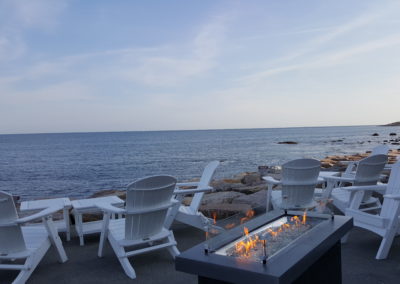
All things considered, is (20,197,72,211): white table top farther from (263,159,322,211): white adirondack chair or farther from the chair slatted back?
the chair slatted back

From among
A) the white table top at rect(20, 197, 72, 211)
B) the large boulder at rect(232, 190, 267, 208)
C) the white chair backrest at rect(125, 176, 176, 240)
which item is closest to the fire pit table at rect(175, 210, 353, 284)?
the white chair backrest at rect(125, 176, 176, 240)

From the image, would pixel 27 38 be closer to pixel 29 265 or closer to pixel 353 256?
pixel 29 265

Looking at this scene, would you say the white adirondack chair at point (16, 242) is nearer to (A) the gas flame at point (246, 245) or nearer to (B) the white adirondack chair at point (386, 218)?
(A) the gas flame at point (246, 245)

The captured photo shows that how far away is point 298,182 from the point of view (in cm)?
500

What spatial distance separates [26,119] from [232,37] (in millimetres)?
35731

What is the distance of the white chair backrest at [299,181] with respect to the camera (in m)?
4.99

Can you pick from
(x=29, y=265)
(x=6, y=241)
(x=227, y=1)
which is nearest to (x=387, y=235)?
(x=29, y=265)

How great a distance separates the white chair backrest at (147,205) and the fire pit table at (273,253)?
119cm

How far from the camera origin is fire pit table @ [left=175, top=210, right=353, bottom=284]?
6.57 ft

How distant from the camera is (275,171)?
1446 cm

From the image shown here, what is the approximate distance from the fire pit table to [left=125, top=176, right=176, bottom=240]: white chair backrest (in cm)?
119

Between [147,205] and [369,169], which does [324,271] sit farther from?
[369,169]

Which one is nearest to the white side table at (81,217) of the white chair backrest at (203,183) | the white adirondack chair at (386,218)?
the white chair backrest at (203,183)

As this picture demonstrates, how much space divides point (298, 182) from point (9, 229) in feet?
11.2
